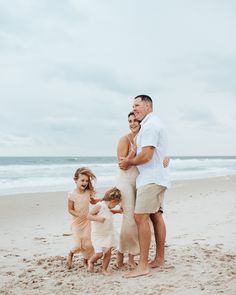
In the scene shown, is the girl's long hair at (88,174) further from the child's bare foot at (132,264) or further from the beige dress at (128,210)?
the child's bare foot at (132,264)

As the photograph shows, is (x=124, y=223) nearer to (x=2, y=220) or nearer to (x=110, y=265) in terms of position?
(x=110, y=265)

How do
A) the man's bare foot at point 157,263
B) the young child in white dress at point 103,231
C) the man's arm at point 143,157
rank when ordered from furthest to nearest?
the man's bare foot at point 157,263 → the young child in white dress at point 103,231 → the man's arm at point 143,157

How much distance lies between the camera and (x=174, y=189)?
1392 cm

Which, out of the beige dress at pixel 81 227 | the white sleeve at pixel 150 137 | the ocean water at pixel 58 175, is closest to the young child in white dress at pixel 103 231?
the beige dress at pixel 81 227

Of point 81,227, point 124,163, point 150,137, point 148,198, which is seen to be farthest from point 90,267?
point 150,137

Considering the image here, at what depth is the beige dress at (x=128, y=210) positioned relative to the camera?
4594 mm

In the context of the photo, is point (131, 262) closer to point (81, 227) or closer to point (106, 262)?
point (106, 262)

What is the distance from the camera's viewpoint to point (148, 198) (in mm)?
4449

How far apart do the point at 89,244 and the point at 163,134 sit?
1.57 m

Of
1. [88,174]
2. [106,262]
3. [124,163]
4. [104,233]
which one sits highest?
[124,163]

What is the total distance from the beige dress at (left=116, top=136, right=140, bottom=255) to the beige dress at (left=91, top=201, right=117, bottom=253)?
13 centimetres

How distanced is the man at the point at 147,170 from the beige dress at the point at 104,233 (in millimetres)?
337

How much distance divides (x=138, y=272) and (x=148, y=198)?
0.81m

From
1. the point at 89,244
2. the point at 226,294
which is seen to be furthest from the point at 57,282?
the point at 226,294
